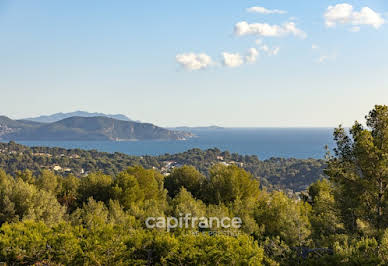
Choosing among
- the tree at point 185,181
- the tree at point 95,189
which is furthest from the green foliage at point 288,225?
the tree at point 95,189

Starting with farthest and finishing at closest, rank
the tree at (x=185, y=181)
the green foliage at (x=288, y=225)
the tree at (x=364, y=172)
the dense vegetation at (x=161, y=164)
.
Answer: the dense vegetation at (x=161, y=164)
the tree at (x=185, y=181)
the green foliage at (x=288, y=225)
the tree at (x=364, y=172)

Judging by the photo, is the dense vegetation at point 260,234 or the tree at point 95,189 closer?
the dense vegetation at point 260,234

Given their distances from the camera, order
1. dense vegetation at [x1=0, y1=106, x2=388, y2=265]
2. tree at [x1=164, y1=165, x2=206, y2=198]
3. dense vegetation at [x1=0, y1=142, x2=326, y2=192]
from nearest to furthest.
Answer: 1. dense vegetation at [x1=0, y1=106, x2=388, y2=265]
2. tree at [x1=164, y1=165, x2=206, y2=198]
3. dense vegetation at [x1=0, y1=142, x2=326, y2=192]

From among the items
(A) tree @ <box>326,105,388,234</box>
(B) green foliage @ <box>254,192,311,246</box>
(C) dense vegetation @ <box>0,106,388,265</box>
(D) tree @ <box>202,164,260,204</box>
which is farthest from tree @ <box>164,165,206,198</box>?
(A) tree @ <box>326,105,388,234</box>

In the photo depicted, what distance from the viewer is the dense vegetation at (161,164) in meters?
109

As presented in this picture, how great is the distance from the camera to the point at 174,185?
37.0 metres

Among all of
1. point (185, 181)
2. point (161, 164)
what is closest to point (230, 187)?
point (185, 181)

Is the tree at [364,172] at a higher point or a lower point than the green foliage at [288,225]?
higher

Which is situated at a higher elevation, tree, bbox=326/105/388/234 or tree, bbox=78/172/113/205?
tree, bbox=326/105/388/234

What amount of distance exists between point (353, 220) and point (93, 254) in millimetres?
12587

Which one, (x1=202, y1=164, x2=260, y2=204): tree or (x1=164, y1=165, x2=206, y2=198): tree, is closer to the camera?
(x1=202, y1=164, x2=260, y2=204): tree

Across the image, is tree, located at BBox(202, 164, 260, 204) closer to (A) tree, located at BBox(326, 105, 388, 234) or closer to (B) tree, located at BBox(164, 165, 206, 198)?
(B) tree, located at BBox(164, 165, 206, 198)

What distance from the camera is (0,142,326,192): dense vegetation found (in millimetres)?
109000

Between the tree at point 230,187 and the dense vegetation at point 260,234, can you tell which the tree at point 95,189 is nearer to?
the dense vegetation at point 260,234
